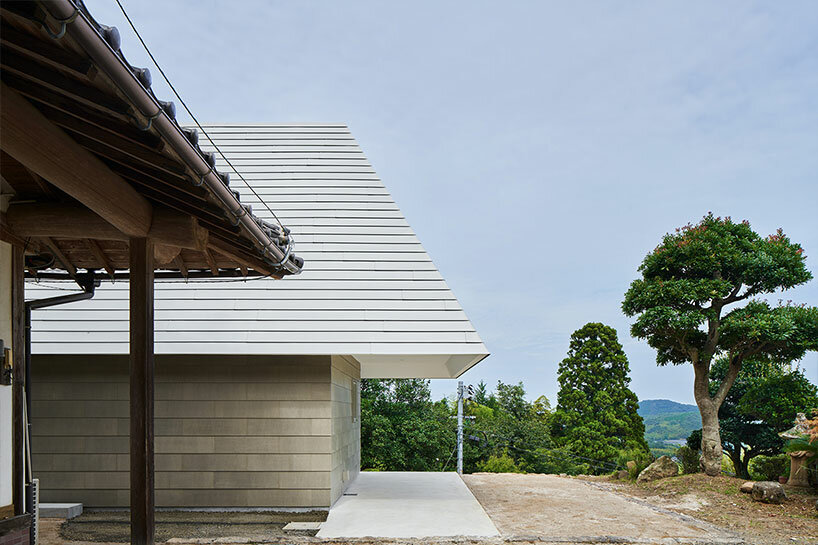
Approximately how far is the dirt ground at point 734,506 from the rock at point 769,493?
0.27 ft

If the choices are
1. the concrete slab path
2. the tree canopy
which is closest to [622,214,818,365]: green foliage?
the tree canopy

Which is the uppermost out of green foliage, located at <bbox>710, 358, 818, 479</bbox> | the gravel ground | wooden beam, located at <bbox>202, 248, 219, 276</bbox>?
wooden beam, located at <bbox>202, 248, 219, 276</bbox>

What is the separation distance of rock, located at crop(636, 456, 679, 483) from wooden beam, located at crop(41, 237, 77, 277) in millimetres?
10105

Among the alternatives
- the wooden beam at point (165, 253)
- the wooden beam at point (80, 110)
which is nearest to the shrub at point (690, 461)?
the wooden beam at point (165, 253)

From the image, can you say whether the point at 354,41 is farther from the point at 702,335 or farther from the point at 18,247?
the point at 18,247

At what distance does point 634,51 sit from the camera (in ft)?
58.9

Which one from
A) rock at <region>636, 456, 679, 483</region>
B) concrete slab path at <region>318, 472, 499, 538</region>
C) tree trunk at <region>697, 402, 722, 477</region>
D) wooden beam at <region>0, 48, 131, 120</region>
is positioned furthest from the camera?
rock at <region>636, 456, 679, 483</region>

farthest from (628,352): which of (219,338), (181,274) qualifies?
(181,274)

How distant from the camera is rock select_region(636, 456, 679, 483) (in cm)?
1212

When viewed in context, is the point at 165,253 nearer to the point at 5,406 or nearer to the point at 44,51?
the point at 5,406

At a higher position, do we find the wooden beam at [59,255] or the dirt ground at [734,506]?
the wooden beam at [59,255]

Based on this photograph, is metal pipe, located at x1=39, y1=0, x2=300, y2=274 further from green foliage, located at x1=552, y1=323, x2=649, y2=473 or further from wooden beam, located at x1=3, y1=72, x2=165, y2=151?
green foliage, located at x1=552, y1=323, x2=649, y2=473

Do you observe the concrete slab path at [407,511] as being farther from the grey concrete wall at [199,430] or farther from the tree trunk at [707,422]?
the tree trunk at [707,422]

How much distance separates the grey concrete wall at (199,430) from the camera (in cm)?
842
